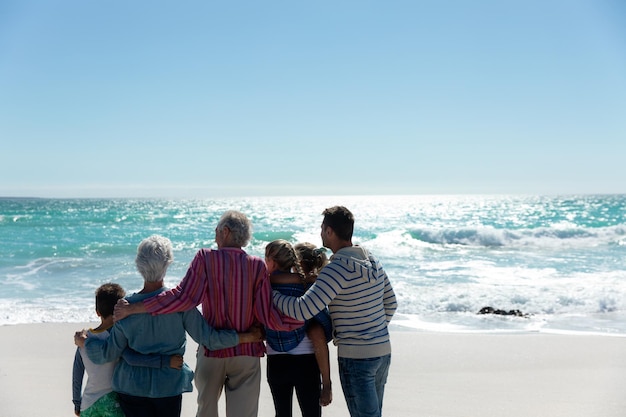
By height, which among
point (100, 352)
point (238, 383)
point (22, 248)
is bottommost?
point (22, 248)

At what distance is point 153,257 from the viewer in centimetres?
260

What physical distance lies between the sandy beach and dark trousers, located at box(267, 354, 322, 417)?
1.63 m

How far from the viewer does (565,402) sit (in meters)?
4.76

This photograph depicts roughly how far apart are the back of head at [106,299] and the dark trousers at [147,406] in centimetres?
40

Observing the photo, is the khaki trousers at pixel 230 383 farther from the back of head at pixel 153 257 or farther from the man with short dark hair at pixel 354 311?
the back of head at pixel 153 257

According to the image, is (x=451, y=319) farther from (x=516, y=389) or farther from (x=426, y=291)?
(x=516, y=389)

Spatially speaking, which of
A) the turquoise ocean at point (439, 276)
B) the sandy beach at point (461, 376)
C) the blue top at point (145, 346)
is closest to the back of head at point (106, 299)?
the blue top at point (145, 346)

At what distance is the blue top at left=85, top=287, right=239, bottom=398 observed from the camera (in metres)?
2.62

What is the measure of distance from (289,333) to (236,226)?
1.99 feet

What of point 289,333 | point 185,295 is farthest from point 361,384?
point 185,295

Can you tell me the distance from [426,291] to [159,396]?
31.2ft

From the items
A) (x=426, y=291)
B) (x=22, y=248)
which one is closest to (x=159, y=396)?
(x=426, y=291)

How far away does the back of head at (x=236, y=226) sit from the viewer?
278 cm

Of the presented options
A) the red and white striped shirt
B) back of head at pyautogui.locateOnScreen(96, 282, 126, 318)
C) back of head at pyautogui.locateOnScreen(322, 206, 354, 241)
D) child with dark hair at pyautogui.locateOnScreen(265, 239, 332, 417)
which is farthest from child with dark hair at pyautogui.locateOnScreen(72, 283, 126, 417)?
back of head at pyautogui.locateOnScreen(322, 206, 354, 241)
